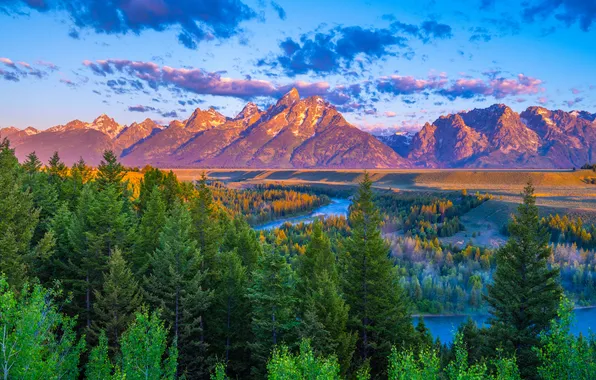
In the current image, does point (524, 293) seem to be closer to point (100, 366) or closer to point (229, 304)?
point (229, 304)

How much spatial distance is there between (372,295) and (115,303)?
64.6ft

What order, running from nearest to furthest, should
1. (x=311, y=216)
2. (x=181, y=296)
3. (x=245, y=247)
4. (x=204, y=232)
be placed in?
(x=181, y=296) < (x=204, y=232) < (x=245, y=247) < (x=311, y=216)

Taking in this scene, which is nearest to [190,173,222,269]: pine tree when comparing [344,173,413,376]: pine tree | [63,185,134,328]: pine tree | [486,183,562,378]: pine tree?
[63,185,134,328]: pine tree

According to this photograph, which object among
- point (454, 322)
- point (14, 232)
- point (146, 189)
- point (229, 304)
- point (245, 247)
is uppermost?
point (146, 189)

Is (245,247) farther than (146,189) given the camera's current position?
No

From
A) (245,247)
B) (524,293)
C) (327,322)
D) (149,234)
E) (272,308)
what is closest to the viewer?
(327,322)

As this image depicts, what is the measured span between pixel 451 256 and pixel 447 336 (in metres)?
25.6

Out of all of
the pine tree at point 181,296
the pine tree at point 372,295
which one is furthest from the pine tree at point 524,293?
the pine tree at point 181,296

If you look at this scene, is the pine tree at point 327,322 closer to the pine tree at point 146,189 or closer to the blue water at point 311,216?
the pine tree at point 146,189

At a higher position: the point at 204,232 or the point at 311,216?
the point at 204,232

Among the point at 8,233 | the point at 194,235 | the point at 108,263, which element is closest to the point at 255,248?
the point at 194,235

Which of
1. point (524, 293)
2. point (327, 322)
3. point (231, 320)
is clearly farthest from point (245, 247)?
point (524, 293)

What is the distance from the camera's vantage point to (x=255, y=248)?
1964 inches

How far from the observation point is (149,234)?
42.8m
